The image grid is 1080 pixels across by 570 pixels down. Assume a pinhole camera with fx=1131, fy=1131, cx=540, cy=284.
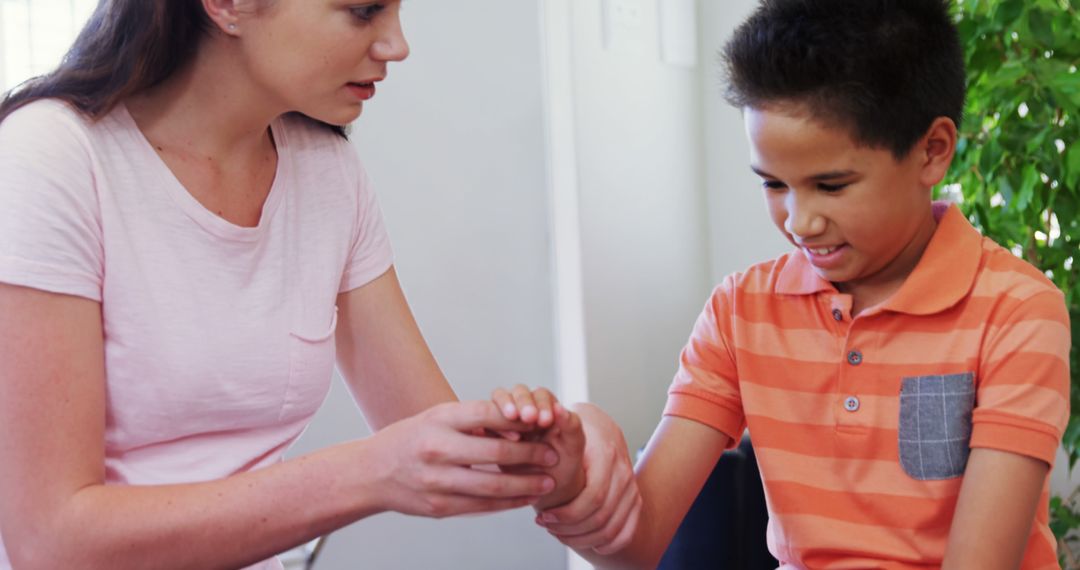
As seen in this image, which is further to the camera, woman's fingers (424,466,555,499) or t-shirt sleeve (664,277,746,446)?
t-shirt sleeve (664,277,746,446)

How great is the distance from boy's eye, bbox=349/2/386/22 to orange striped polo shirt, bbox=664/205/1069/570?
1.77 ft

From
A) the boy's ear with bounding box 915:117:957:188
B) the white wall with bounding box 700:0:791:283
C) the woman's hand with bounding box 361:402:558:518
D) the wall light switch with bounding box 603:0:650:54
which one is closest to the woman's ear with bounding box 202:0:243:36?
the woman's hand with bounding box 361:402:558:518

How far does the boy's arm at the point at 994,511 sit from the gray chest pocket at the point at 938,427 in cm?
4

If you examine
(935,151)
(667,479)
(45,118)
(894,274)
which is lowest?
(667,479)

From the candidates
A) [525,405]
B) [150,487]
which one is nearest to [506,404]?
[525,405]

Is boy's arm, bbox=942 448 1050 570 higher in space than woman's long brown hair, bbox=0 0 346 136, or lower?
lower

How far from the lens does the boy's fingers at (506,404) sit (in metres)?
1.01

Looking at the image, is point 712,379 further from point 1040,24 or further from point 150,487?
point 1040,24

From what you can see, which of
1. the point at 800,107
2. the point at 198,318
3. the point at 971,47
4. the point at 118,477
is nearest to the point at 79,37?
the point at 198,318

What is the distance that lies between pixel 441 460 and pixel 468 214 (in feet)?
5.65

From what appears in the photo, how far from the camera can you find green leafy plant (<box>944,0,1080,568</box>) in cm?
175

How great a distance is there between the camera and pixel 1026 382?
1.14 m

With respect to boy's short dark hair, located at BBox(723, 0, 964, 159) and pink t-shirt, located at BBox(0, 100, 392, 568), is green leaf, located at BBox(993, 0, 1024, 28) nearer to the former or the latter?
boy's short dark hair, located at BBox(723, 0, 964, 159)

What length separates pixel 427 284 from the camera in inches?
102
